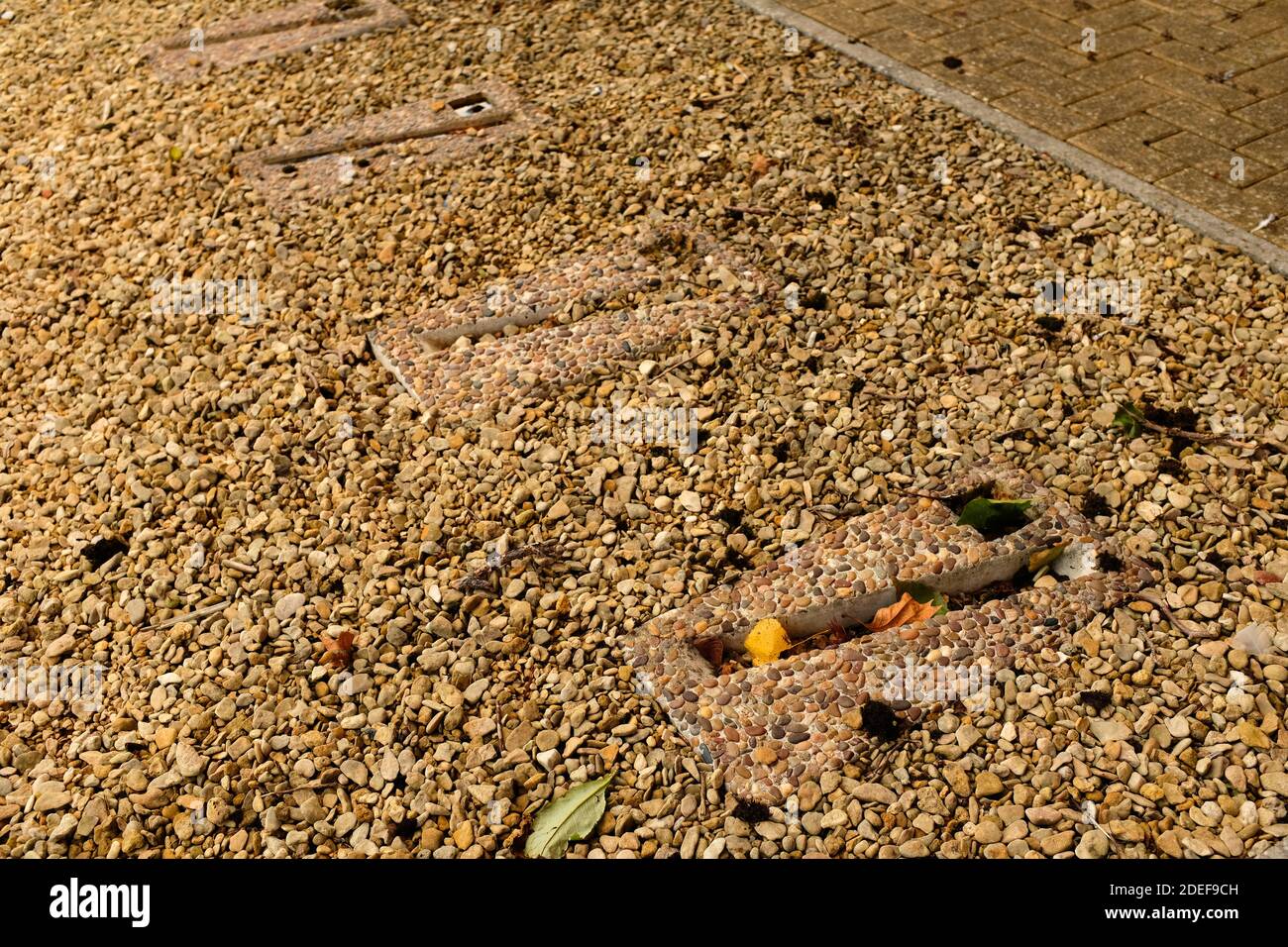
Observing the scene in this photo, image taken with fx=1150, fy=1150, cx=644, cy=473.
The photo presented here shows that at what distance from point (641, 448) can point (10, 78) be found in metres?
5.38

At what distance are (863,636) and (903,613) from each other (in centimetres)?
14

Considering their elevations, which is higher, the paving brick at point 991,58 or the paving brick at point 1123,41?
the paving brick at point 1123,41

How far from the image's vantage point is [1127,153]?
208 inches

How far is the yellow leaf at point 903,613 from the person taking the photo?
11.0 feet

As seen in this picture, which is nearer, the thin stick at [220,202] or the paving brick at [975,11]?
the thin stick at [220,202]

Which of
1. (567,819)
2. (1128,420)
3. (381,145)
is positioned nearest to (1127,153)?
(1128,420)

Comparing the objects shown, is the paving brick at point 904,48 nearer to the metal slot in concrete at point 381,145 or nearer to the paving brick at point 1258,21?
the paving brick at point 1258,21

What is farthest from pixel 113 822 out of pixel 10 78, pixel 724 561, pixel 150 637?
pixel 10 78

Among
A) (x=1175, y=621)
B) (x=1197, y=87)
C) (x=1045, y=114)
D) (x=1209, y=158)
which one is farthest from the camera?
(x=1197, y=87)

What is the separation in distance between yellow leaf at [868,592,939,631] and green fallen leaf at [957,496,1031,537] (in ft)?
1.18

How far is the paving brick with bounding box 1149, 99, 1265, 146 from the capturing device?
5.34 meters

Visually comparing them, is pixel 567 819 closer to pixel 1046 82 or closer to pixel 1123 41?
pixel 1046 82

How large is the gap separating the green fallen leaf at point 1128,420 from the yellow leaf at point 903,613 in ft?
3.45

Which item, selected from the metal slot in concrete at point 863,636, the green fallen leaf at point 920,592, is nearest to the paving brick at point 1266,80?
the metal slot in concrete at point 863,636
